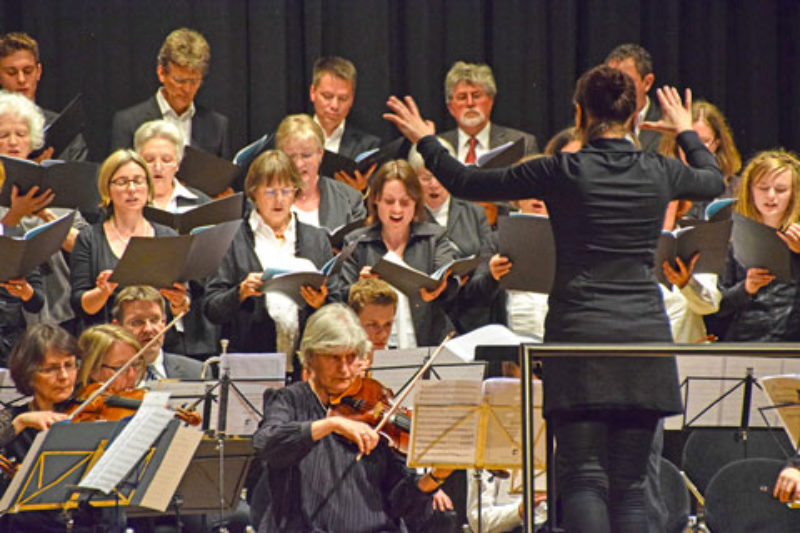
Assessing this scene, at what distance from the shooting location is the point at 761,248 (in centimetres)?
501

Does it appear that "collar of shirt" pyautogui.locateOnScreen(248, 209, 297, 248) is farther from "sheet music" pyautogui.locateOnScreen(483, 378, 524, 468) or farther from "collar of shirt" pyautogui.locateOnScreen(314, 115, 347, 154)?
"sheet music" pyautogui.locateOnScreen(483, 378, 524, 468)

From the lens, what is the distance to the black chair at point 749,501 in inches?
170

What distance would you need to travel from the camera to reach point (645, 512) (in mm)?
3393

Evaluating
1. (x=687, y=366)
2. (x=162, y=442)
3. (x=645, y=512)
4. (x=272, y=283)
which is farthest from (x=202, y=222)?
(x=645, y=512)

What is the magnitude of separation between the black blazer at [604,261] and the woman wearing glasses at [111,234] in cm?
191

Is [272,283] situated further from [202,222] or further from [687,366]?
[687,366]

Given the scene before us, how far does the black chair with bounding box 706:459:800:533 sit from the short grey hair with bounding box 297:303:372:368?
1.26 metres

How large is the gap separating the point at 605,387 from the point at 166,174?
2764 mm

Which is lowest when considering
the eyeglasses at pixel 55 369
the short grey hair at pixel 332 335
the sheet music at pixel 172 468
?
the sheet music at pixel 172 468

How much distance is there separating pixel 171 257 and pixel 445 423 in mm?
1292

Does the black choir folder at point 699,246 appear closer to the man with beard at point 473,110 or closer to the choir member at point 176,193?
the man with beard at point 473,110

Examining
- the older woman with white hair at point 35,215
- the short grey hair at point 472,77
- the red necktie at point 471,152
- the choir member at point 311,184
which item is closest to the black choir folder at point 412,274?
the choir member at point 311,184

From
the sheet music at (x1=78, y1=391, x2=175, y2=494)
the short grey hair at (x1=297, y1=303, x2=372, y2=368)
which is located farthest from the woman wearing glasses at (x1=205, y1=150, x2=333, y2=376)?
the sheet music at (x1=78, y1=391, x2=175, y2=494)

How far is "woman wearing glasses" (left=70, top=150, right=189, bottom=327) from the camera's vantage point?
496 cm
